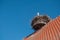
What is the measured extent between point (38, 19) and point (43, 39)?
9.98 meters

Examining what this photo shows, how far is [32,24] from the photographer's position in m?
23.8

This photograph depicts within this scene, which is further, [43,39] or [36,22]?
[36,22]

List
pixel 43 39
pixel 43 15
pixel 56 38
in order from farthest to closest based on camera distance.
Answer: pixel 43 15, pixel 43 39, pixel 56 38

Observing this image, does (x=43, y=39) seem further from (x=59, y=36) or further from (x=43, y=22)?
(x=43, y=22)

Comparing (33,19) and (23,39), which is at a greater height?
(33,19)

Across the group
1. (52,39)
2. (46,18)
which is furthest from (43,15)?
(52,39)

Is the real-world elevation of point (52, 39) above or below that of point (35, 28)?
below

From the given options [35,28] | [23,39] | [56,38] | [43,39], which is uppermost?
[35,28]

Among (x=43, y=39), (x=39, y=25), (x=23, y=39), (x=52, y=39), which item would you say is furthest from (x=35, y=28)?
(x=52, y=39)

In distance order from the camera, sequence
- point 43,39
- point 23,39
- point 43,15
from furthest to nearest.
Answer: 1. point 43,15
2. point 23,39
3. point 43,39

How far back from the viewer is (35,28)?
24078mm

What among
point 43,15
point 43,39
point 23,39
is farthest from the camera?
point 43,15

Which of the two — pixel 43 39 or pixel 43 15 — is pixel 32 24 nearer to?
pixel 43 15

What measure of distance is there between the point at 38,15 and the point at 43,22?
0.93 meters
